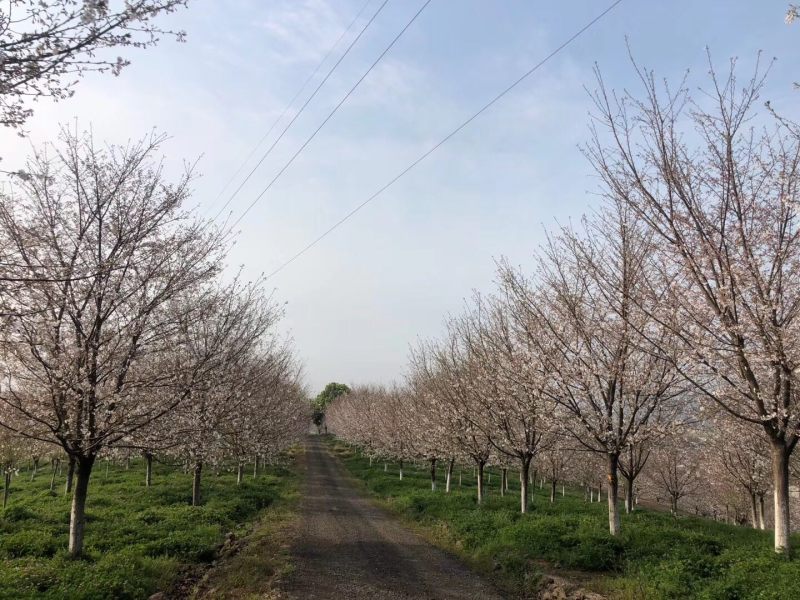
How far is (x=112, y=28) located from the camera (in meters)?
4.97

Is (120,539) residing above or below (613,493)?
below

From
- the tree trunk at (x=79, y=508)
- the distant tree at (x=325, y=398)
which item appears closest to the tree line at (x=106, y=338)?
the tree trunk at (x=79, y=508)

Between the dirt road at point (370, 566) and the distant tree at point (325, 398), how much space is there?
362 ft

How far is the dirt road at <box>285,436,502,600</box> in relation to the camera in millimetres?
9305

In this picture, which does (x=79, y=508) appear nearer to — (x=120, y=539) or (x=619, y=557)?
(x=120, y=539)

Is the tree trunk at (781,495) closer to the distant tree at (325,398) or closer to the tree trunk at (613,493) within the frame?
the tree trunk at (613,493)

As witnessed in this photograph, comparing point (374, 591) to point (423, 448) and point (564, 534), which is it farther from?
point (423, 448)

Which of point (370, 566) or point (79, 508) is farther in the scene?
point (370, 566)

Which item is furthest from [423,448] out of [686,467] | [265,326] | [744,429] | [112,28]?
[112,28]

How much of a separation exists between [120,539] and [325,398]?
403ft

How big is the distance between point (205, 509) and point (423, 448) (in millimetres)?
14709

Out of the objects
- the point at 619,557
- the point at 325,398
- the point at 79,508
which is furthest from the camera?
the point at 325,398

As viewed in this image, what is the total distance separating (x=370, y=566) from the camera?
36.7 ft

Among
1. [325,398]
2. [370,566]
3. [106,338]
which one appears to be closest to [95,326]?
[106,338]
